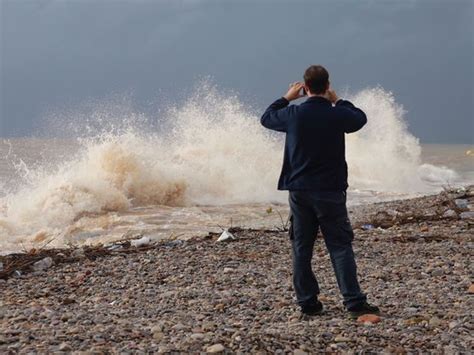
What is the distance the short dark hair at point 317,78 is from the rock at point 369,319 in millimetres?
1691

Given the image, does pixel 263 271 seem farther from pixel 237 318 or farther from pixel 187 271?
pixel 237 318

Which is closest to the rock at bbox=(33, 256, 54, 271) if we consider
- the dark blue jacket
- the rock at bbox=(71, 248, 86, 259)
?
the rock at bbox=(71, 248, 86, 259)

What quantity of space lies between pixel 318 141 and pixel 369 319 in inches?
53.5

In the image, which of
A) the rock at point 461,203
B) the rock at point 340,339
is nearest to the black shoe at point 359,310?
the rock at point 340,339

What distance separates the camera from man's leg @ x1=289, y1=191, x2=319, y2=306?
4.73 metres

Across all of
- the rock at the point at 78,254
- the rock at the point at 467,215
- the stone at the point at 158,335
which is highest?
the rock at the point at 467,215

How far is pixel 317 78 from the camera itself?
462cm

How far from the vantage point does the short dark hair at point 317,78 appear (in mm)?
4621

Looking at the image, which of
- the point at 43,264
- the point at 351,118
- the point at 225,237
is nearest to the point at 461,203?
the point at 225,237

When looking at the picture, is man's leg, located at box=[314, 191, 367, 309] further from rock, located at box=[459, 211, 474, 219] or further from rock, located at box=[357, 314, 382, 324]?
rock, located at box=[459, 211, 474, 219]

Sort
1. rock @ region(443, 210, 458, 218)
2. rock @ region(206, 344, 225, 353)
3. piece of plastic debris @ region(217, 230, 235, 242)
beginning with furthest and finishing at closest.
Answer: rock @ region(443, 210, 458, 218) < piece of plastic debris @ region(217, 230, 235, 242) < rock @ region(206, 344, 225, 353)

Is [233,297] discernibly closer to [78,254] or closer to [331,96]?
[331,96]

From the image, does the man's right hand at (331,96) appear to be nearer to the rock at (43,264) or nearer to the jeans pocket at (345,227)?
the jeans pocket at (345,227)

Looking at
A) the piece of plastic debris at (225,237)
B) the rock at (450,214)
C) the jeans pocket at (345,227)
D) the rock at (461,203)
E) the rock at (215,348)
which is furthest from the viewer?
the rock at (461,203)
